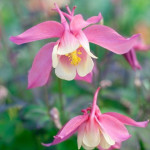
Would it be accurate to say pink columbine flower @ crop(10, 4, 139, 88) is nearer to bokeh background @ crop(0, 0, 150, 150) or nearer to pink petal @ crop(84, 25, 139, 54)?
pink petal @ crop(84, 25, 139, 54)

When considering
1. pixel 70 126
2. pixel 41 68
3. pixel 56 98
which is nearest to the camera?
pixel 70 126

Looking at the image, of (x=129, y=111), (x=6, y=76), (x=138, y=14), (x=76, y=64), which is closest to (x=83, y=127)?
(x=76, y=64)

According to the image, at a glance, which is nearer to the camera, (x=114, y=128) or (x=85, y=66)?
(x=114, y=128)

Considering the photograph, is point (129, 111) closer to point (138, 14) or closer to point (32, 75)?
point (32, 75)

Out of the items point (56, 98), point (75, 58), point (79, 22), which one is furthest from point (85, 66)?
point (56, 98)

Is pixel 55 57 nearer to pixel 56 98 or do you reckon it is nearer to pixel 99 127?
pixel 99 127

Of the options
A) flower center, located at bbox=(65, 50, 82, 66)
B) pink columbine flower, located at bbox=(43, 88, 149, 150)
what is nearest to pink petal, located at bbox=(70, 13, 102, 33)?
flower center, located at bbox=(65, 50, 82, 66)

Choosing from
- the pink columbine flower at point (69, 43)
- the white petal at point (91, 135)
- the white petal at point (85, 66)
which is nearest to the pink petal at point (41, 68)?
the pink columbine flower at point (69, 43)
